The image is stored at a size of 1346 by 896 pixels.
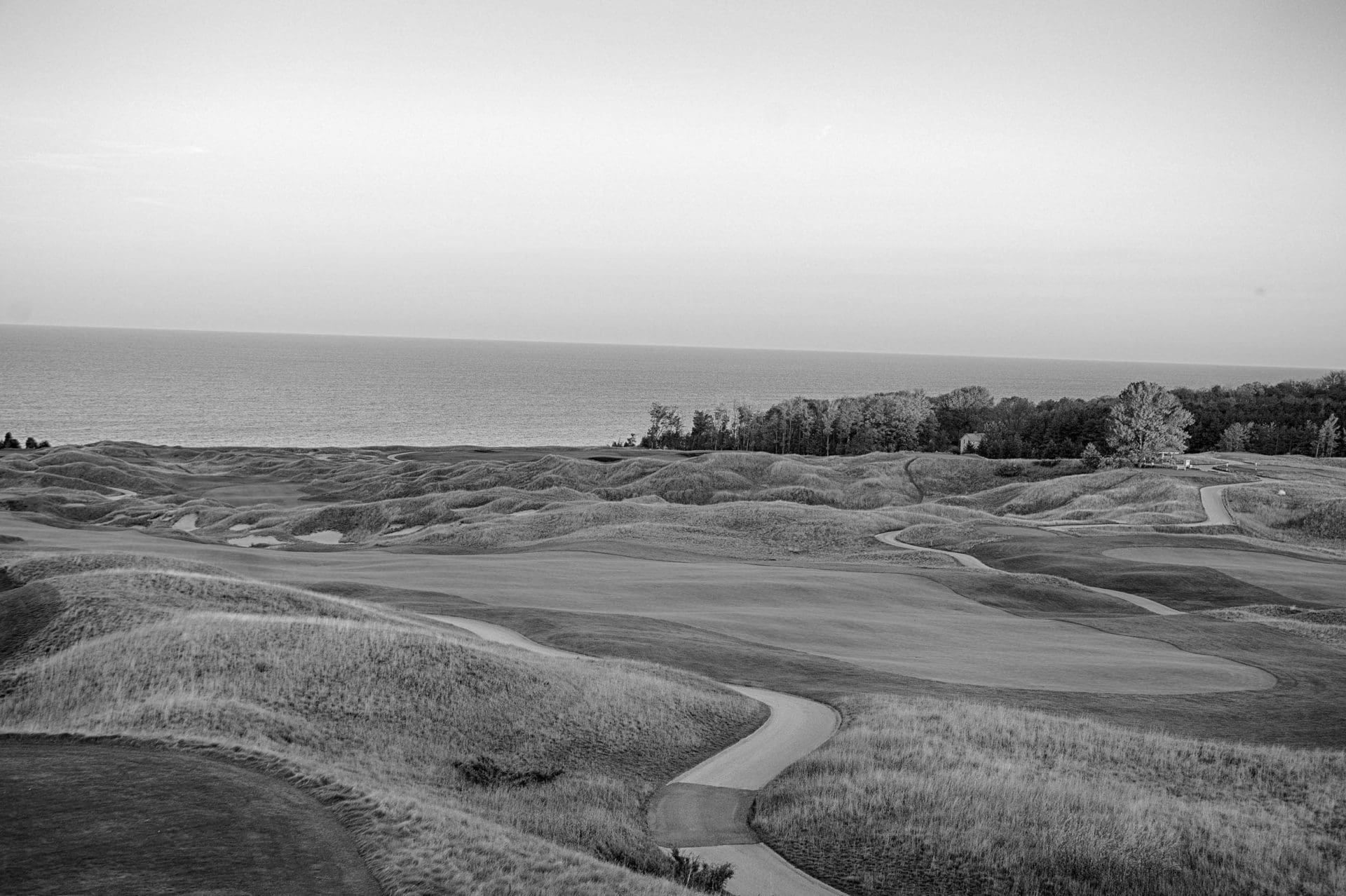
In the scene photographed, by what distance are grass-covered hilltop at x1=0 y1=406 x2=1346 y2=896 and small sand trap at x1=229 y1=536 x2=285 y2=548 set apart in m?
15.4

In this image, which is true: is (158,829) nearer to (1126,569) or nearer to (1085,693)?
(1085,693)

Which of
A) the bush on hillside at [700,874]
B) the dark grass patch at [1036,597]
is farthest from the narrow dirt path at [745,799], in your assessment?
the dark grass patch at [1036,597]

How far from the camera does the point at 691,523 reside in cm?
6366

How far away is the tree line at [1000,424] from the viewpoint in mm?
126938

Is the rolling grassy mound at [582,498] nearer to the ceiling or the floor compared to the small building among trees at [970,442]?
nearer to the floor

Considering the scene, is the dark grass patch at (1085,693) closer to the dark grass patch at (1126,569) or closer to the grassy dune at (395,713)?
the grassy dune at (395,713)

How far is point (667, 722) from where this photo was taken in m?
21.5

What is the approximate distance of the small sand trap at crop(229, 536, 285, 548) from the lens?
215ft

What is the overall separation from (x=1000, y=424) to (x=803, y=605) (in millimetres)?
112046

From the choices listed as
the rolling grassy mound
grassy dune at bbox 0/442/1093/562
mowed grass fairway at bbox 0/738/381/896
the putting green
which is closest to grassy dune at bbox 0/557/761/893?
mowed grass fairway at bbox 0/738/381/896

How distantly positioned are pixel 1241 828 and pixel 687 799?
32.8ft

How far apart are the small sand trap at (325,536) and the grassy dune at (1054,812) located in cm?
5820

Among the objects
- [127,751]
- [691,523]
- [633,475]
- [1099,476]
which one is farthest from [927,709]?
[633,475]

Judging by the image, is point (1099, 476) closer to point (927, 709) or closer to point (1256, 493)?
point (1256, 493)
